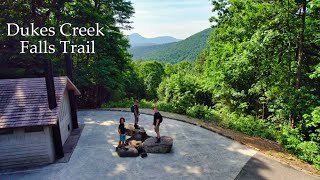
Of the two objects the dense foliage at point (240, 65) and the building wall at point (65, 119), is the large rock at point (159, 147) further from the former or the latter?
the dense foliage at point (240, 65)

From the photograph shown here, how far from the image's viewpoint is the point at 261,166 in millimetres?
12281

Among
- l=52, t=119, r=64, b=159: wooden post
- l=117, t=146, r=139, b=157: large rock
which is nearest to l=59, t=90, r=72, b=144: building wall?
l=52, t=119, r=64, b=159: wooden post

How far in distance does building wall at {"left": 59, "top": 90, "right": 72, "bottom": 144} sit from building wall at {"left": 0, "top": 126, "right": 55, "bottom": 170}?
2407mm

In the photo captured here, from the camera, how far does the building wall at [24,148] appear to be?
13094 mm

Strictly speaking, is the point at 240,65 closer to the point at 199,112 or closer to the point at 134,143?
the point at 199,112

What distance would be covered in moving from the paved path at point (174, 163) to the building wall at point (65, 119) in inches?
42.1

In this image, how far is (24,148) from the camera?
43.4 ft

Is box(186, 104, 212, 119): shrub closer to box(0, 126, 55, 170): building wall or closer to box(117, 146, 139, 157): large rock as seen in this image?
box(117, 146, 139, 157): large rock

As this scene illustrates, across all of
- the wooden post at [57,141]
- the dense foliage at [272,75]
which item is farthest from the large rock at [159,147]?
the dense foliage at [272,75]

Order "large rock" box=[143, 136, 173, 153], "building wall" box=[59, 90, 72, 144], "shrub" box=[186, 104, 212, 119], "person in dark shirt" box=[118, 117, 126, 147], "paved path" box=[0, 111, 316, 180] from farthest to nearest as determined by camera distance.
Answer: "shrub" box=[186, 104, 212, 119] < "building wall" box=[59, 90, 72, 144] < "person in dark shirt" box=[118, 117, 126, 147] < "large rock" box=[143, 136, 173, 153] < "paved path" box=[0, 111, 316, 180]

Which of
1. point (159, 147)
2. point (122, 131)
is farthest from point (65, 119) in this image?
point (159, 147)

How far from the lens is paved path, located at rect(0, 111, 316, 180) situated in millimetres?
11711

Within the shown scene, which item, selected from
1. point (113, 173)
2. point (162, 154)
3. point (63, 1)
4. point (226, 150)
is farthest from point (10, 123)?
point (63, 1)

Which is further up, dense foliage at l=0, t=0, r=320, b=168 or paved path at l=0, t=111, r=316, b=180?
dense foliage at l=0, t=0, r=320, b=168
